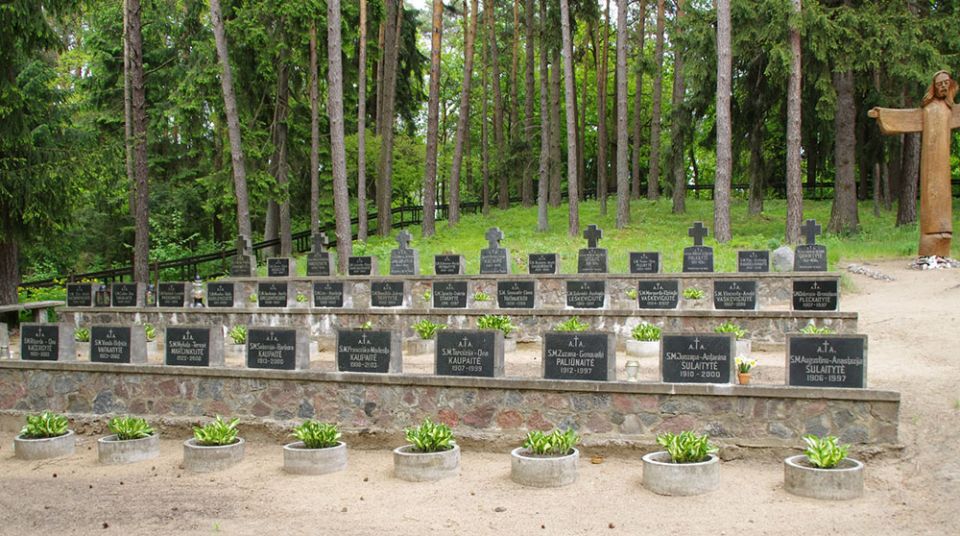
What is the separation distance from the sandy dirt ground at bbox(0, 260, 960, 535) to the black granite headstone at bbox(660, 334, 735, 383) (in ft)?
2.70

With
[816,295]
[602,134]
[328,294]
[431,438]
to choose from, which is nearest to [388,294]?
[328,294]

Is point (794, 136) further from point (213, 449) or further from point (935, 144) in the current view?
point (213, 449)

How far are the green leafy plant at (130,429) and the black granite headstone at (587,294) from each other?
270 inches

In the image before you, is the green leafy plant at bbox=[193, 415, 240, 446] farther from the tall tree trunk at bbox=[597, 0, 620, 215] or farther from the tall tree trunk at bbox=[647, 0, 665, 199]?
the tall tree trunk at bbox=[597, 0, 620, 215]

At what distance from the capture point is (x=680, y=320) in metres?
11.9

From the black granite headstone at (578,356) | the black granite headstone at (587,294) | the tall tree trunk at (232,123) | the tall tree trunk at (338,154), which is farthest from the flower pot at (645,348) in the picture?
the tall tree trunk at (232,123)

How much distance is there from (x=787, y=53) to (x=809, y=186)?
16415 mm

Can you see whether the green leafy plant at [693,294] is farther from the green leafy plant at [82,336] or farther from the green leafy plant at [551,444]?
the green leafy plant at [82,336]

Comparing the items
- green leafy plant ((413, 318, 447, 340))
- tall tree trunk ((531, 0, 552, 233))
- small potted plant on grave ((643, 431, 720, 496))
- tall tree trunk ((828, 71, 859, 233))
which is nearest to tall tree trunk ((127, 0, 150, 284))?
green leafy plant ((413, 318, 447, 340))

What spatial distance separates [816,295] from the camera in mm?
11586

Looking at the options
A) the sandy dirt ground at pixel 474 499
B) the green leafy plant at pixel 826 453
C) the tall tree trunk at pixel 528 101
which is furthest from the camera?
the tall tree trunk at pixel 528 101

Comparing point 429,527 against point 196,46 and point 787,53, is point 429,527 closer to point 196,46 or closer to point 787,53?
point 787,53

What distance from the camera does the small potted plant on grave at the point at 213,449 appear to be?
795 cm

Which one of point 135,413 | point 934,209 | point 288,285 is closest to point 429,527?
point 135,413
